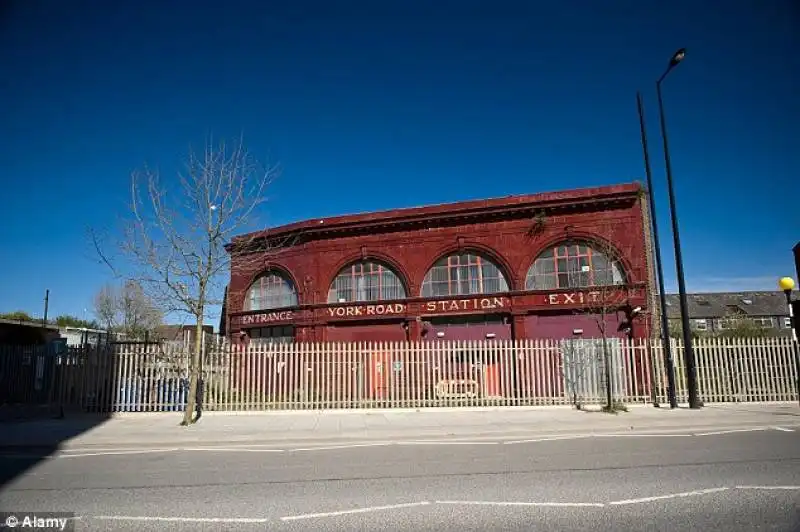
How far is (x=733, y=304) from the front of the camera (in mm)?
61406

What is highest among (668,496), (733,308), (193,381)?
(733,308)

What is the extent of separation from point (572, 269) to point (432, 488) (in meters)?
18.9

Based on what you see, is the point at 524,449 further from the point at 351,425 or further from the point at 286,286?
the point at 286,286

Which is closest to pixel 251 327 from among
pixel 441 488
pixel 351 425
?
pixel 351 425

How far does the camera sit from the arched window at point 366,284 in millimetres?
25922

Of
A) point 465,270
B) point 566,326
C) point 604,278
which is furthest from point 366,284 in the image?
point 604,278

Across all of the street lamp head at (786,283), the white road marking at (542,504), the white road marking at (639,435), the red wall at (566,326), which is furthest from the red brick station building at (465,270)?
the white road marking at (542,504)

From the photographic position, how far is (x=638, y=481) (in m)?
6.51

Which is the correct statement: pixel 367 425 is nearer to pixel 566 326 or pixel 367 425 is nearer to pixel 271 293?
pixel 566 326

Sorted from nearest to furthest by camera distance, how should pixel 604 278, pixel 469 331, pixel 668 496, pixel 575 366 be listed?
pixel 668 496 → pixel 575 366 → pixel 604 278 → pixel 469 331

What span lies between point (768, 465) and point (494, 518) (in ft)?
15.8

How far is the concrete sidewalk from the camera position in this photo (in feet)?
35.4

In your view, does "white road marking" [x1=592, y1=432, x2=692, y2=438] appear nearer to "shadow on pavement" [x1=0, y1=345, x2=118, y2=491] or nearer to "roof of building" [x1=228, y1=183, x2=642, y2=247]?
"shadow on pavement" [x1=0, y1=345, x2=118, y2=491]

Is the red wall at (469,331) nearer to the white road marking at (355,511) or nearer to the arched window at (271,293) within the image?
the arched window at (271,293)
